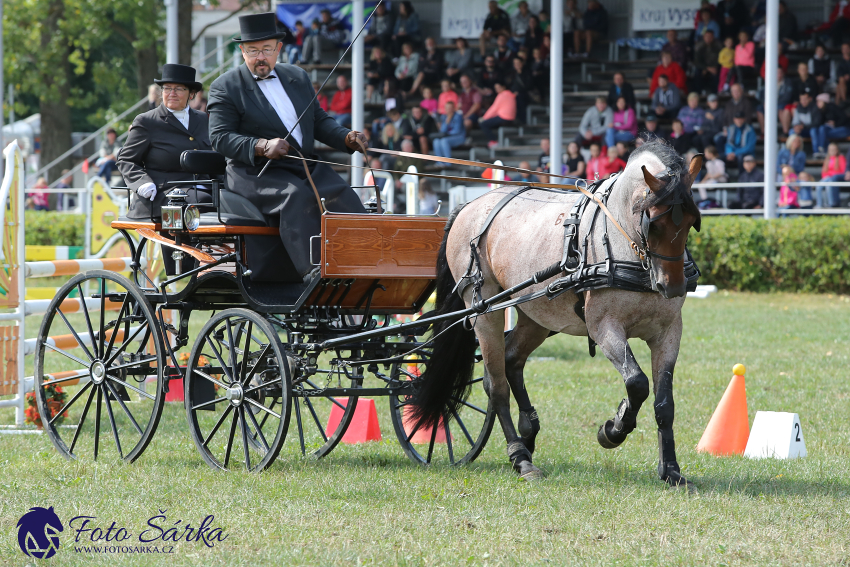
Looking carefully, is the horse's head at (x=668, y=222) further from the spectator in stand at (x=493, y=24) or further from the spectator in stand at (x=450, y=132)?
the spectator in stand at (x=493, y=24)

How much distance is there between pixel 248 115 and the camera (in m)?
5.70

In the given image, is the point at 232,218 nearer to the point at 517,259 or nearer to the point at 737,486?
the point at 517,259

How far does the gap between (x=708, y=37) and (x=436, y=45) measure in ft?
21.3

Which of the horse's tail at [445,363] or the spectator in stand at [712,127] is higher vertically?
the spectator in stand at [712,127]

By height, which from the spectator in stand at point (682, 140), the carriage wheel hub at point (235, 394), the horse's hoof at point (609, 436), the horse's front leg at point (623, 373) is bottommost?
the horse's hoof at point (609, 436)

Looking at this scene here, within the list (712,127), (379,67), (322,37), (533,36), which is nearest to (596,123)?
(712,127)

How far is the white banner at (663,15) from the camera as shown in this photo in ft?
65.9

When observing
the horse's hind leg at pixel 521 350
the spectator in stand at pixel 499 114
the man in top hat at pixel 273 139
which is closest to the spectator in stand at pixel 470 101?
the spectator in stand at pixel 499 114

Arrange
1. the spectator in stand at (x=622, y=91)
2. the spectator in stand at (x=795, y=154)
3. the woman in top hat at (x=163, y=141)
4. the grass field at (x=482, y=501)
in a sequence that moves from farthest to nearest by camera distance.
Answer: the spectator in stand at (x=622, y=91) < the spectator in stand at (x=795, y=154) < the woman in top hat at (x=163, y=141) < the grass field at (x=482, y=501)

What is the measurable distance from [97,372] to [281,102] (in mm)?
1919

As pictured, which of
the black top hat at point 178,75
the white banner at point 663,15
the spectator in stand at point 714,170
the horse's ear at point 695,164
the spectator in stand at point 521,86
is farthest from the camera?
the white banner at point 663,15

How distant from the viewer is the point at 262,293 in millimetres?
5707

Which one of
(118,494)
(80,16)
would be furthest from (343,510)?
(80,16)

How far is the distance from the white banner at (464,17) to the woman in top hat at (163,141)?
16.1m
